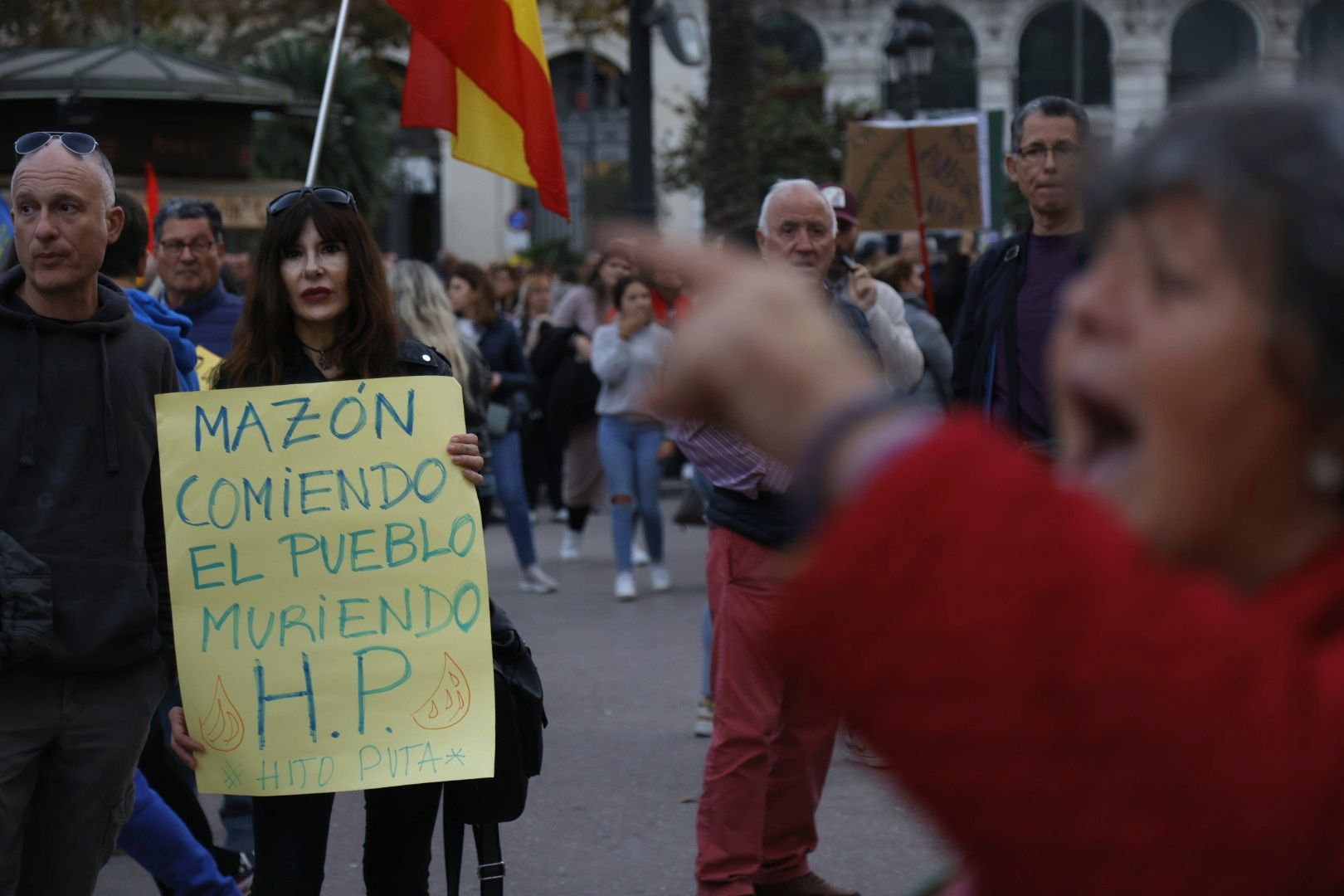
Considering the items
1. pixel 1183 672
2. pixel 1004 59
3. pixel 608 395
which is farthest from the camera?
pixel 1004 59

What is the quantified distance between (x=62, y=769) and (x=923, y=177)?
24.6 feet

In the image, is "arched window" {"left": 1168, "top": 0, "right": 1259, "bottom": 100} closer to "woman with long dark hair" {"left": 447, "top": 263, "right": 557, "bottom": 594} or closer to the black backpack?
"woman with long dark hair" {"left": 447, "top": 263, "right": 557, "bottom": 594}

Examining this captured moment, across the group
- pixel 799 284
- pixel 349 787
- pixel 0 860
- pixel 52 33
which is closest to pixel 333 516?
pixel 349 787

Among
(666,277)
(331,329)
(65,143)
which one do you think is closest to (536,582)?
(331,329)

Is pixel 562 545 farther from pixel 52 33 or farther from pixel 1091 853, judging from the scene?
pixel 52 33

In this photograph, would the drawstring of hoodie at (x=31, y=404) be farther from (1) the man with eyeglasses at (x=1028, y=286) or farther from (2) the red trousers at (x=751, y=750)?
(1) the man with eyeglasses at (x=1028, y=286)

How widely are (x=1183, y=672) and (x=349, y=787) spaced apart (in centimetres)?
272

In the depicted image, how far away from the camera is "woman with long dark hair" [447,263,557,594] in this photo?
33.2 feet

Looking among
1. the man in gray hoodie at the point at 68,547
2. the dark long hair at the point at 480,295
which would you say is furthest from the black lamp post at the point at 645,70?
the man in gray hoodie at the point at 68,547

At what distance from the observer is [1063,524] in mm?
863

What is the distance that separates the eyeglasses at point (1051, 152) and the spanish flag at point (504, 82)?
1438 mm

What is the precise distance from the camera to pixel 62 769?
3150mm

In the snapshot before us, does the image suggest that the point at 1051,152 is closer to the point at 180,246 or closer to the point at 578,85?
the point at 180,246

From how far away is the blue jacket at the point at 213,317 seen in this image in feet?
19.9
